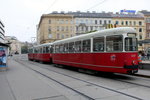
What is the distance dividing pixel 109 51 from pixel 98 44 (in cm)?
120

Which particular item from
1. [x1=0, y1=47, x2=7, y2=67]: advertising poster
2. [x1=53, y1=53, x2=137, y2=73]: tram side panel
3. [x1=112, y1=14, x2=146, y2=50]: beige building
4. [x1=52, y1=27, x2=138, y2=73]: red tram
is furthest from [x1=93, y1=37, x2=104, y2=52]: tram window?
[x1=112, y1=14, x2=146, y2=50]: beige building

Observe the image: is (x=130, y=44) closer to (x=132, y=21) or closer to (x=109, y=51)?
(x=109, y=51)

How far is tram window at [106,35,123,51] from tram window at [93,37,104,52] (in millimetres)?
475

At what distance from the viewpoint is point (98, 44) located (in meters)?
12.1

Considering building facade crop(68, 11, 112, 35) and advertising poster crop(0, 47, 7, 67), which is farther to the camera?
building facade crop(68, 11, 112, 35)

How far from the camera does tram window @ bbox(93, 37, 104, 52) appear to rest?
38.5 feet

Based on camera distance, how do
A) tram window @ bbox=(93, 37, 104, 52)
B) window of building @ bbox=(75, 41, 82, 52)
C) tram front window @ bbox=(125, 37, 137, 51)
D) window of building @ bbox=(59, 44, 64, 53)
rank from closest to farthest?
tram front window @ bbox=(125, 37, 137, 51)
tram window @ bbox=(93, 37, 104, 52)
window of building @ bbox=(75, 41, 82, 52)
window of building @ bbox=(59, 44, 64, 53)

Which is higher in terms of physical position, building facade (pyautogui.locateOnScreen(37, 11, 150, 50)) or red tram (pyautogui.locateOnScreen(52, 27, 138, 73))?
building facade (pyautogui.locateOnScreen(37, 11, 150, 50))

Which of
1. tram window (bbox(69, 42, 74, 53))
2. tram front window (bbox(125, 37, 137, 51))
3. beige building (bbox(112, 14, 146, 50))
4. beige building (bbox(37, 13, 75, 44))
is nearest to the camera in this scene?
tram front window (bbox(125, 37, 137, 51))

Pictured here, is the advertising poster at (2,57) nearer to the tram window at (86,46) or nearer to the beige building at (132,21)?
the tram window at (86,46)

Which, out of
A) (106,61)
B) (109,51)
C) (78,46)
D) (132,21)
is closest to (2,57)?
(78,46)

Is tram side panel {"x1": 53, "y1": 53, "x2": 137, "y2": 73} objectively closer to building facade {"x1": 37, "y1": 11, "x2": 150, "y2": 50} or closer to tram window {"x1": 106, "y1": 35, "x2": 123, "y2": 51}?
tram window {"x1": 106, "y1": 35, "x2": 123, "y2": 51}

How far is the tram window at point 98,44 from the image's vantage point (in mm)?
11723

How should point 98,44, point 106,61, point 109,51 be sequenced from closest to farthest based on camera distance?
point 109,51 < point 106,61 < point 98,44
